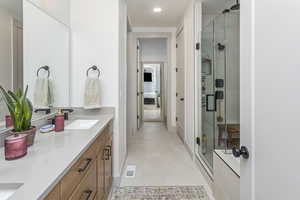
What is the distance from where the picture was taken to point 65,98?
89.3 inches

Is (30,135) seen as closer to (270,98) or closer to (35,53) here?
(35,53)

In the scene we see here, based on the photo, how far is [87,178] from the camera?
4.24 ft

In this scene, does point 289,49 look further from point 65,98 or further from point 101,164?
point 65,98

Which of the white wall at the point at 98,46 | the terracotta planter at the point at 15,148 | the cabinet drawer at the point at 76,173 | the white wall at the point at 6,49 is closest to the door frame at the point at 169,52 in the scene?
the white wall at the point at 98,46

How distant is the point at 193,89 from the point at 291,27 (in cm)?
246

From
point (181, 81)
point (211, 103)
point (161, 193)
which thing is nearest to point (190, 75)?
point (211, 103)

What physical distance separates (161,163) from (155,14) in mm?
2889

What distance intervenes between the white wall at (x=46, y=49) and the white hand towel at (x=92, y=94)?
10.1 inches

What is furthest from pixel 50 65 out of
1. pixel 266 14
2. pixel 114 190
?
pixel 266 14

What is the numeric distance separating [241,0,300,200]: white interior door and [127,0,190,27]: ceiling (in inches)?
106

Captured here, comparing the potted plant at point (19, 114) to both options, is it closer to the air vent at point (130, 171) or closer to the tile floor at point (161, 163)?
the tile floor at point (161, 163)

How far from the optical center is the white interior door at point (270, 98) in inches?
27.3

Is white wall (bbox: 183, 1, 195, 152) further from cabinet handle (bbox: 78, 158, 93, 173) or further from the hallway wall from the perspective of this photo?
cabinet handle (bbox: 78, 158, 93, 173)

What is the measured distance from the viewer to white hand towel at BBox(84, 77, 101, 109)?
222 cm
